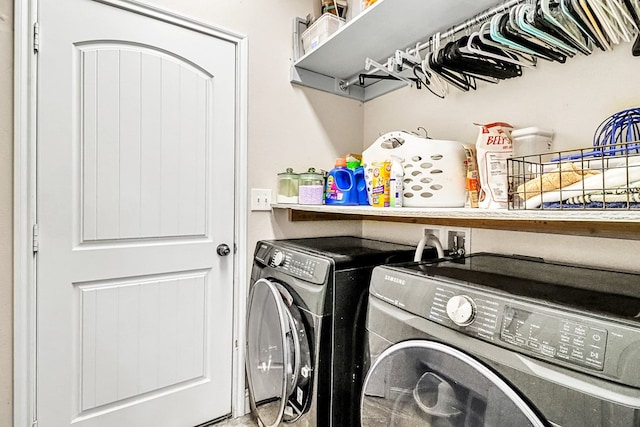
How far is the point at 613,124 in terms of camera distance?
1.07 meters

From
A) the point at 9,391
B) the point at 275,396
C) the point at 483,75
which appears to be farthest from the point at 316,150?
the point at 9,391

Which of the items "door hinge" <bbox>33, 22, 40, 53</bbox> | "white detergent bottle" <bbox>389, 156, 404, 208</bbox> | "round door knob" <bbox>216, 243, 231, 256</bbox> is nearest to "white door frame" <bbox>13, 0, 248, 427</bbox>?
"door hinge" <bbox>33, 22, 40, 53</bbox>

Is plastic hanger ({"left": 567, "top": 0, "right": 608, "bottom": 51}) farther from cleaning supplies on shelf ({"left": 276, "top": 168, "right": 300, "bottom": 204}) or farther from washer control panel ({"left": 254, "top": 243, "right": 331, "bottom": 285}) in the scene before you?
cleaning supplies on shelf ({"left": 276, "top": 168, "right": 300, "bottom": 204})

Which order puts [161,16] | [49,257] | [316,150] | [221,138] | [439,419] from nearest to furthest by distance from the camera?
[439,419] → [49,257] → [161,16] → [221,138] → [316,150]

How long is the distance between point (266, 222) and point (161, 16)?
1.10 metres

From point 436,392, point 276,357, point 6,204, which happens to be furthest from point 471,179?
point 6,204

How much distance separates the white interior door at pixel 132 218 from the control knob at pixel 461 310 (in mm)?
1229

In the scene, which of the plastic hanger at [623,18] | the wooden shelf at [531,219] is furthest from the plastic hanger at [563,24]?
the wooden shelf at [531,219]

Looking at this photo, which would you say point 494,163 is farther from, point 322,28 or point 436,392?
point 322,28

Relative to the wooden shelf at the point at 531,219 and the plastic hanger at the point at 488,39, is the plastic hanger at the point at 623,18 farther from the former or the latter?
the wooden shelf at the point at 531,219

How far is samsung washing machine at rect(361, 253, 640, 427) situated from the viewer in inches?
24.0

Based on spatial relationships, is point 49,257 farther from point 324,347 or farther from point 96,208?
point 324,347

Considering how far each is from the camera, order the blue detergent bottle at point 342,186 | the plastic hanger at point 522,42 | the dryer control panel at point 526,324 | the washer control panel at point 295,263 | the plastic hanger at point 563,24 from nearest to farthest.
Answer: the dryer control panel at point 526,324, the plastic hanger at point 563,24, the plastic hanger at point 522,42, the washer control panel at point 295,263, the blue detergent bottle at point 342,186

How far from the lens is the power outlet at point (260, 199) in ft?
6.06
